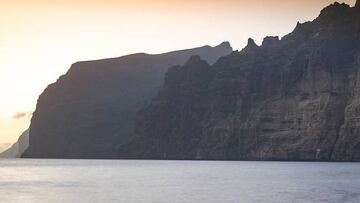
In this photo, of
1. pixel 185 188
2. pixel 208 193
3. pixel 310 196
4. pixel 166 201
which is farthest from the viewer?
pixel 185 188

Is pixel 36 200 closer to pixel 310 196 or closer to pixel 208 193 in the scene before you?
pixel 208 193

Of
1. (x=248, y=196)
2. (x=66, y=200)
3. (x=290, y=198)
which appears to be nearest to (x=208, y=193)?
(x=248, y=196)

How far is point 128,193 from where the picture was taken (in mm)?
89500

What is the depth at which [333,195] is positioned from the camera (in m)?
84.7

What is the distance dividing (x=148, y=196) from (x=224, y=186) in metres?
22.4

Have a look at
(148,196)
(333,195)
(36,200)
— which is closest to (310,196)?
(333,195)

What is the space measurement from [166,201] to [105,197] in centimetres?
953

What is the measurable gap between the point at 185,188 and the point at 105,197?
18.4 meters

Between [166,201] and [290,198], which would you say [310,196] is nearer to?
[290,198]

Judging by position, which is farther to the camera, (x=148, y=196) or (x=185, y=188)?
(x=185, y=188)

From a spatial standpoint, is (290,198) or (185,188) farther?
(185,188)

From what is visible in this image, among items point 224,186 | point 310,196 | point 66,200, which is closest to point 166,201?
point 66,200

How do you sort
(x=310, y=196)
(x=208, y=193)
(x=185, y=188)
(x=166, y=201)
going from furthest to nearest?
(x=185, y=188) < (x=208, y=193) < (x=310, y=196) < (x=166, y=201)

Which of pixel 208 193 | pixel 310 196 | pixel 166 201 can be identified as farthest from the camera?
pixel 208 193
